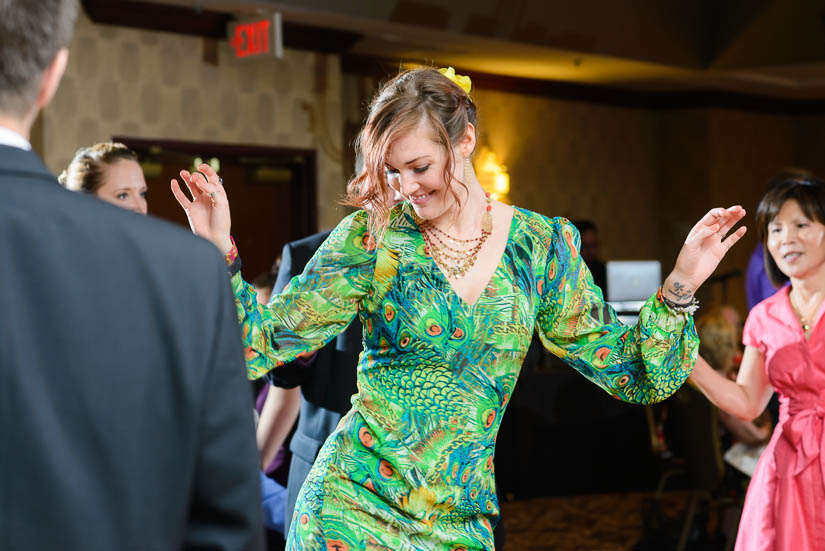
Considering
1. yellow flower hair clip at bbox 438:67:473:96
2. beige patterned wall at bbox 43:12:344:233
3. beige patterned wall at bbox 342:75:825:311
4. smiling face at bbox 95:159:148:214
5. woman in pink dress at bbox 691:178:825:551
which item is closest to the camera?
yellow flower hair clip at bbox 438:67:473:96

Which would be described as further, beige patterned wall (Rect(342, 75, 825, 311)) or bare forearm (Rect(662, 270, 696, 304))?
beige patterned wall (Rect(342, 75, 825, 311))

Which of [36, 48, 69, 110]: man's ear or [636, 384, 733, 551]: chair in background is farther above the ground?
[36, 48, 69, 110]: man's ear

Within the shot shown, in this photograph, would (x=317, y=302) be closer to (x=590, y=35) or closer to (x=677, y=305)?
(x=677, y=305)

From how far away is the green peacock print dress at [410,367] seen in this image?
182cm

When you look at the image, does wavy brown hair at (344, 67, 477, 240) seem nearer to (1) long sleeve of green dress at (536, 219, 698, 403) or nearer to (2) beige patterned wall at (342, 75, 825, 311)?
(1) long sleeve of green dress at (536, 219, 698, 403)

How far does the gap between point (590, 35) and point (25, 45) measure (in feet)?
24.9

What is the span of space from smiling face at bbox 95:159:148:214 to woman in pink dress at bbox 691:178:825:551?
168 cm

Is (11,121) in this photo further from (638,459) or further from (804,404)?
(638,459)

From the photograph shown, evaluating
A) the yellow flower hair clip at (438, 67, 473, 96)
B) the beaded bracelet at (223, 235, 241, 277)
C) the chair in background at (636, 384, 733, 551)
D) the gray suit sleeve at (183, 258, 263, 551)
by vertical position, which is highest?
the yellow flower hair clip at (438, 67, 473, 96)

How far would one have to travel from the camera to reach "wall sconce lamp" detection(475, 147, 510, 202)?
30.5ft

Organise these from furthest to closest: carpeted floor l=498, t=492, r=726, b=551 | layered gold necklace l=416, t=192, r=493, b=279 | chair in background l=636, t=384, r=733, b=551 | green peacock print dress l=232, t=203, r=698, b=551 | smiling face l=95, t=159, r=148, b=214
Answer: carpeted floor l=498, t=492, r=726, b=551 → chair in background l=636, t=384, r=733, b=551 → smiling face l=95, t=159, r=148, b=214 → layered gold necklace l=416, t=192, r=493, b=279 → green peacock print dress l=232, t=203, r=698, b=551

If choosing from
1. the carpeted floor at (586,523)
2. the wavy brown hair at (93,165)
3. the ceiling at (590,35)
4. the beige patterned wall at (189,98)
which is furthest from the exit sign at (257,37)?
the wavy brown hair at (93,165)

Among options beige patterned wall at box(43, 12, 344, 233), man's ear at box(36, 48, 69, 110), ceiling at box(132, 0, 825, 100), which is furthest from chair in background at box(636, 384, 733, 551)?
man's ear at box(36, 48, 69, 110)

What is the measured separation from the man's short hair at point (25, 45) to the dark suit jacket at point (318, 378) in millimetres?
1664
